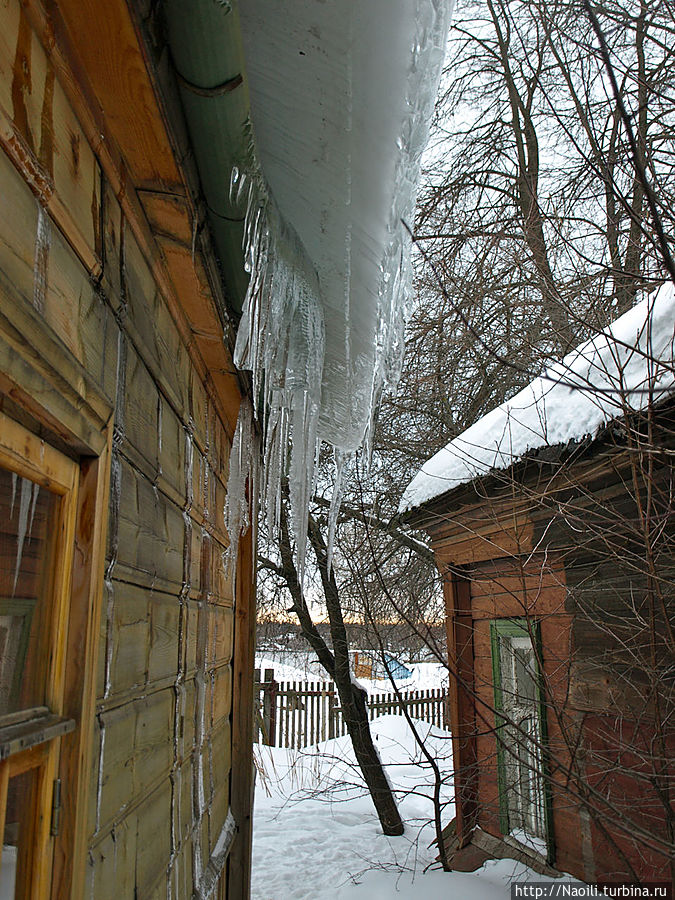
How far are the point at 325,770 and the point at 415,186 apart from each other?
34.1 ft

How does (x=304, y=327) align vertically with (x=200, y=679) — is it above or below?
above

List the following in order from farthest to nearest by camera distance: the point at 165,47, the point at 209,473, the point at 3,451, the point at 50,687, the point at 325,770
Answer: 1. the point at 325,770
2. the point at 209,473
3. the point at 165,47
4. the point at 50,687
5. the point at 3,451

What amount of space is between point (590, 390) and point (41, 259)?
6.70 feet

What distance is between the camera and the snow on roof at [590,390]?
252 centimetres

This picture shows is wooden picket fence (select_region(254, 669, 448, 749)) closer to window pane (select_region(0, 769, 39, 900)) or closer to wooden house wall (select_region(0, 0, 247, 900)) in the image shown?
wooden house wall (select_region(0, 0, 247, 900))

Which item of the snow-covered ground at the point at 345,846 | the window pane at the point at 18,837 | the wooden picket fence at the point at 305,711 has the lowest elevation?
the snow-covered ground at the point at 345,846

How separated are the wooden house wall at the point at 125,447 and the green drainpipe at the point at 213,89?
196 millimetres

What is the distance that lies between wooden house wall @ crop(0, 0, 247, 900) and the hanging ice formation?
0.29 metres

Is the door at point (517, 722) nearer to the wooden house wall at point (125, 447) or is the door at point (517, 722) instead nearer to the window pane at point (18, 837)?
the wooden house wall at point (125, 447)

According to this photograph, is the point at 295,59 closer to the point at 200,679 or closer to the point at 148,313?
the point at 148,313

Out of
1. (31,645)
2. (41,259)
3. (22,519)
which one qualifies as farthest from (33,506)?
(41,259)

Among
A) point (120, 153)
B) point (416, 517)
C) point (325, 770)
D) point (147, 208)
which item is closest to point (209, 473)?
point (147, 208)

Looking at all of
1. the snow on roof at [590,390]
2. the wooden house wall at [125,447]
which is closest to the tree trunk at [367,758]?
the snow on roof at [590,390]

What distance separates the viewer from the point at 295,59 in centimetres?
116
